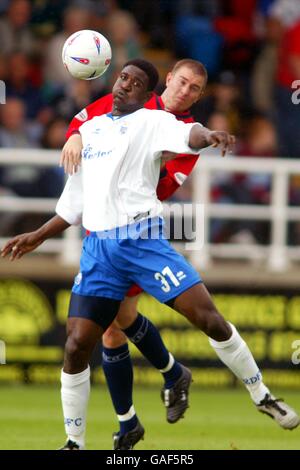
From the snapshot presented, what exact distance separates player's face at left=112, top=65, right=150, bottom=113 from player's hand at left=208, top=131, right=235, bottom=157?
90 cm

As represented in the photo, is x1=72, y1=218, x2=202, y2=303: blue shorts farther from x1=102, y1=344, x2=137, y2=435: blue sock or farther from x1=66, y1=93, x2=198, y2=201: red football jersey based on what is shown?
x1=102, y1=344, x2=137, y2=435: blue sock

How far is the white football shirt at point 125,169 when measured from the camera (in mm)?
8922

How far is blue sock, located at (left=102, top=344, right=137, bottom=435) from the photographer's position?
990 cm

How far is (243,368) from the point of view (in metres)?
9.13

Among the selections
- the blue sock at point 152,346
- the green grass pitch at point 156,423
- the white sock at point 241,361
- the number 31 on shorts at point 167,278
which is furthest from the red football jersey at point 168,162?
the green grass pitch at point 156,423

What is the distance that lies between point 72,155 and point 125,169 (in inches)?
16.0

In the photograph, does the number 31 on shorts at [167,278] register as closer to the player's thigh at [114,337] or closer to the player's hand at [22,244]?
the player's hand at [22,244]

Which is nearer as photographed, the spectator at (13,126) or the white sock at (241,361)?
the white sock at (241,361)

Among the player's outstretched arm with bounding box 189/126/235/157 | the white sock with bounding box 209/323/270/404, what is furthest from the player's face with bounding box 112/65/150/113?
the white sock with bounding box 209/323/270/404

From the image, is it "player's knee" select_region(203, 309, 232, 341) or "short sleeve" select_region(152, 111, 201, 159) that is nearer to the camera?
"short sleeve" select_region(152, 111, 201, 159)

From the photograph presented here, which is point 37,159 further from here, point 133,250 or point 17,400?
point 133,250

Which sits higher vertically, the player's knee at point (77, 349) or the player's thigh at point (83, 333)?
the player's thigh at point (83, 333)

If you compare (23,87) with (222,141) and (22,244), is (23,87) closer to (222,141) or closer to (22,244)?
(22,244)

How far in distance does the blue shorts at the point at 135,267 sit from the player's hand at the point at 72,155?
490 mm
